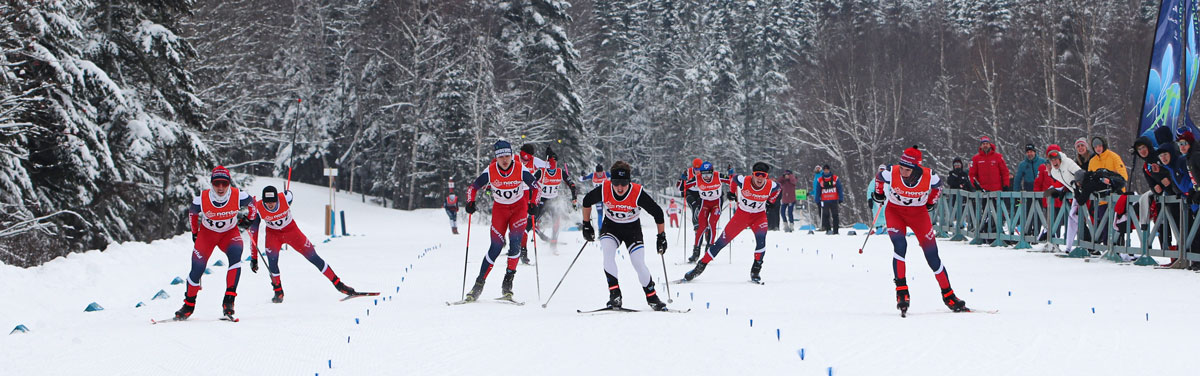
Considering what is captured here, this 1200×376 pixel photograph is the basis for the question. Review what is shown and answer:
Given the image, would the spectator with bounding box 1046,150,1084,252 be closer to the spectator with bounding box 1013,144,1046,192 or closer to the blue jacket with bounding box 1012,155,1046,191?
the spectator with bounding box 1013,144,1046,192

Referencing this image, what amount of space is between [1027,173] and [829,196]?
6890mm

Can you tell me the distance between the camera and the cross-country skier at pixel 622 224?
29.9 ft

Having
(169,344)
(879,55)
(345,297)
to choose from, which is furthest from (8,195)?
(879,55)

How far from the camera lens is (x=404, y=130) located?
43.2 metres

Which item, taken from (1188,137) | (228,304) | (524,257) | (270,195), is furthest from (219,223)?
(1188,137)

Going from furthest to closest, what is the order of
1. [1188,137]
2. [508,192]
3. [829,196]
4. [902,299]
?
[829,196] < [1188,137] < [508,192] < [902,299]

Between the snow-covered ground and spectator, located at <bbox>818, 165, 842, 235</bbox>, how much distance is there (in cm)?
923

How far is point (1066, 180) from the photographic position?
48.5 ft

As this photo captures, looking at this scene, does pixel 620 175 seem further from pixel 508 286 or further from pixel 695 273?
pixel 695 273

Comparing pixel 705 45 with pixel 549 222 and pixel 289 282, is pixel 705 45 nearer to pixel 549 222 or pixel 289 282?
pixel 549 222

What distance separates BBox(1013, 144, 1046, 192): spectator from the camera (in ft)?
56.4

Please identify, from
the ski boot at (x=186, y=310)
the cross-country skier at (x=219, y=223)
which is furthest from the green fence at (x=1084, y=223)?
the ski boot at (x=186, y=310)

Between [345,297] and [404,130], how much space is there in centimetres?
3319

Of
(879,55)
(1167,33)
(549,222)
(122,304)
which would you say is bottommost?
(122,304)
